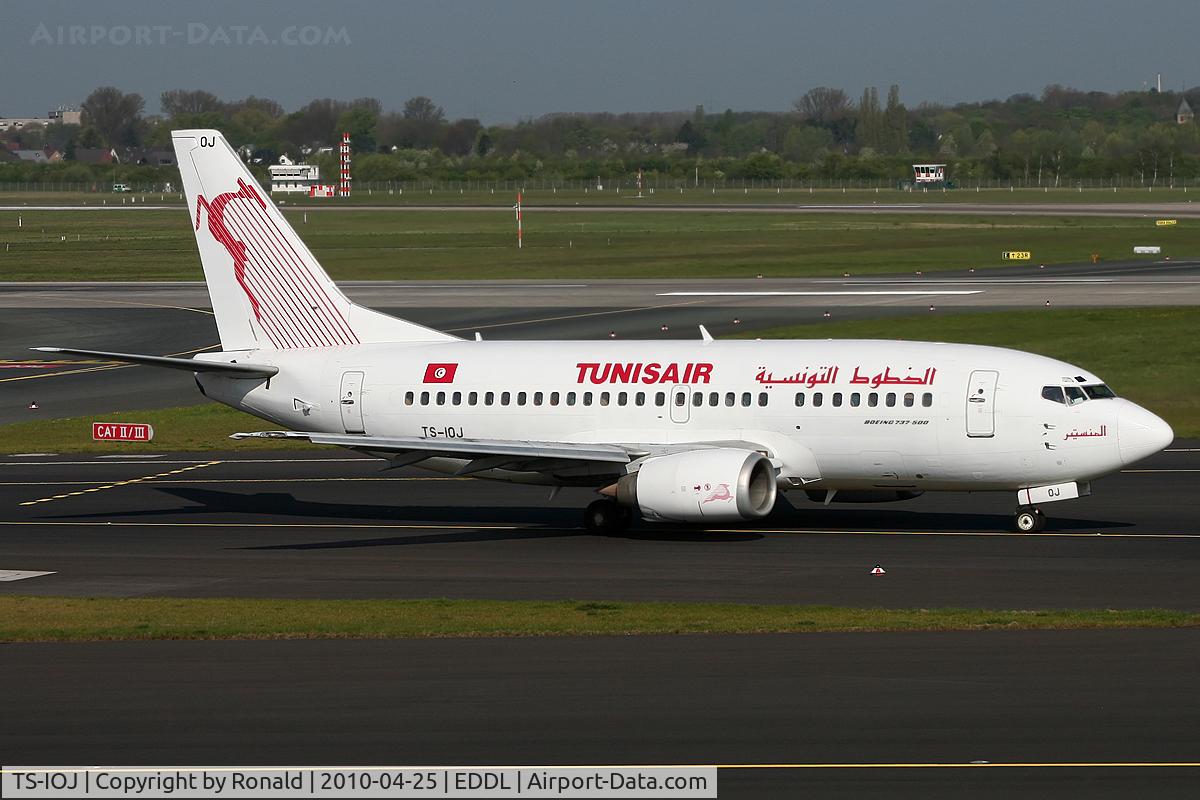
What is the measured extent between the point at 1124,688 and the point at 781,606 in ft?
25.7

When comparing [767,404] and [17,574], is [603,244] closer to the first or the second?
[767,404]

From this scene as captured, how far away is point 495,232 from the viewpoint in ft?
532

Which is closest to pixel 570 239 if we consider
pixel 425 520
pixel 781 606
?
pixel 425 520

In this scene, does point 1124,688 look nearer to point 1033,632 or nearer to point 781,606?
point 1033,632

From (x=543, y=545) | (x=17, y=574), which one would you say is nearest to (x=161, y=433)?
(x=17, y=574)

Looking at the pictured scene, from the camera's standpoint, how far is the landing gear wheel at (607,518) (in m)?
37.8

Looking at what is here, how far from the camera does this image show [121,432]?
2128 inches

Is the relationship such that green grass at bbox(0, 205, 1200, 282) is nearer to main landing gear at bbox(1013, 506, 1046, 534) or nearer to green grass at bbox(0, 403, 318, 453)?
green grass at bbox(0, 403, 318, 453)

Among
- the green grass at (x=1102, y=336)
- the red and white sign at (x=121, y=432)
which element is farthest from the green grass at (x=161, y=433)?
the green grass at (x=1102, y=336)

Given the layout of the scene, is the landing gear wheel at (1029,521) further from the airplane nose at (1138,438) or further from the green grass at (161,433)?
the green grass at (161,433)

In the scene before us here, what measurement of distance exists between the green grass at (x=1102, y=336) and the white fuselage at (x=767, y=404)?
21.7 m

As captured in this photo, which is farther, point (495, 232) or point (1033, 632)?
point (495, 232)

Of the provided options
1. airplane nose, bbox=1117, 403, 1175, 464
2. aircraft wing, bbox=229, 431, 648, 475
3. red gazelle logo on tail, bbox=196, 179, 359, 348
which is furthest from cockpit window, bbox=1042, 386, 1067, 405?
red gazelle logo on tail, bbox=196, 179, 359, 348

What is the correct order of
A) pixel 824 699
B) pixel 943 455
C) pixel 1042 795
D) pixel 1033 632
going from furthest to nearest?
pixel 943 455 < pixel 1033 632 < pixel 824 699 < pixel 1042 795
